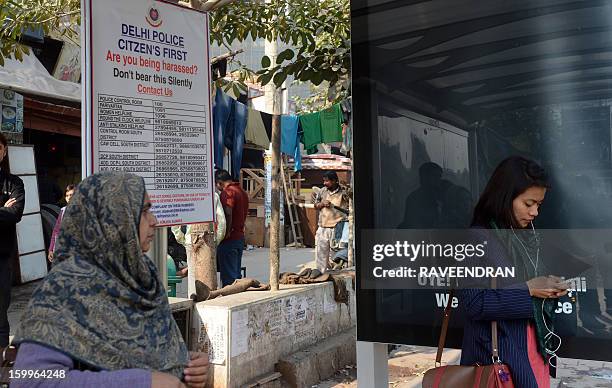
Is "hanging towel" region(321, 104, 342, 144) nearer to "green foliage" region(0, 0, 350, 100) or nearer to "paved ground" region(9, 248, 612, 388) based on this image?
"green foliage" region(0, 0, 350, 100)

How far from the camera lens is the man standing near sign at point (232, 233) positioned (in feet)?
24.2

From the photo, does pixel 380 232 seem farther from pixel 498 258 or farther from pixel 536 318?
pixel 536 318

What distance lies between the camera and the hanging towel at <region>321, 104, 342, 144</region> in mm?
9531

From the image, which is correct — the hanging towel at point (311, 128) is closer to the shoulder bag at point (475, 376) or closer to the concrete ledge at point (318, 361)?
the concrete ledge at point (318, 361)

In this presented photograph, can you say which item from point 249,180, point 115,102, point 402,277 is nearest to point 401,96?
point 402,277

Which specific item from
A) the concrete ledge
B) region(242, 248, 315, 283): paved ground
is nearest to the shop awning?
region(242, 248, 315, 283): paved ground

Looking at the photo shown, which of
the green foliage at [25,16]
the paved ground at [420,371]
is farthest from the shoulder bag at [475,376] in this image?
the green foliage at [25,16]

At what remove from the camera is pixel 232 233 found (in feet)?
24.6

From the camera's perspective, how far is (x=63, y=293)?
59.9 inches

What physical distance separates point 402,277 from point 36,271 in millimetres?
6611

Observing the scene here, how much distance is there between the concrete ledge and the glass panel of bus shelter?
210 cm

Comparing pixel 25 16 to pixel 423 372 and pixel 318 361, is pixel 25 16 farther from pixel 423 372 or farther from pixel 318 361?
pixel 423 372

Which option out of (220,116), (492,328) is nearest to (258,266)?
(220,116)

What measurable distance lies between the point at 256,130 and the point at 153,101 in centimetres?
624
